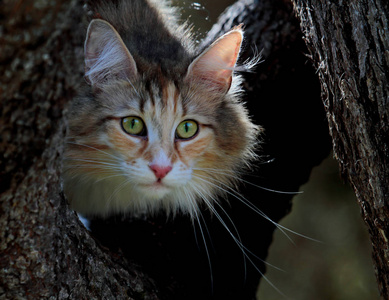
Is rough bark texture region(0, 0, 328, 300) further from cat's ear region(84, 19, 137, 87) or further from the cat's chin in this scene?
cat's ear region(84, 19, 137, 87)

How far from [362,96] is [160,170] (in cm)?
77

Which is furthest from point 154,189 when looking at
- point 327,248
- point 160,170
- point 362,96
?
point 327,248

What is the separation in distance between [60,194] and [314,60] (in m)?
1.11

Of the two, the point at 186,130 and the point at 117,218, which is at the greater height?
the point at 186,130

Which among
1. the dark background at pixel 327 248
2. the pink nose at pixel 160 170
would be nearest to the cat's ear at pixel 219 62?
the pink nose at pixel 160 170

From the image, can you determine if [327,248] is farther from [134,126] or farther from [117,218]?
[134,126]

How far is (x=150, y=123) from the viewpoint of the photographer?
6.45ft

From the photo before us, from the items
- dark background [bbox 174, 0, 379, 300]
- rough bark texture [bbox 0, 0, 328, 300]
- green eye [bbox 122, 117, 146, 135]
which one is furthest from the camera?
dark background [bbox 174, 0, 379, 300]

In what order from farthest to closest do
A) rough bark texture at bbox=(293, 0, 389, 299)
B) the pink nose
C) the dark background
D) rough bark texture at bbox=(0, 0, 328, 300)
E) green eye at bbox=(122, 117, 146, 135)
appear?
1. the dark background
2. green eye at bbox=(122, 117, 146, 135)
3. the pink nose
4. rough bark texture at bbox=(293, 0, 389, 299)
5. rough bark texture at bbox=(0, 0, 328, 300)

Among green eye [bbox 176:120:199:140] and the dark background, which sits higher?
green eye [bbox 176:120:199:140]

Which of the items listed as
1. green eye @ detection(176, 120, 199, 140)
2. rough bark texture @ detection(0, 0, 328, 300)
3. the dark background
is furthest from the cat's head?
the dark background

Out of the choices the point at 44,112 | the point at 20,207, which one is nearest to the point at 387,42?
the point at 44,112

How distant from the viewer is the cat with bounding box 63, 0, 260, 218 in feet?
6.40

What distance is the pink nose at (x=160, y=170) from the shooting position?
1882 mm
